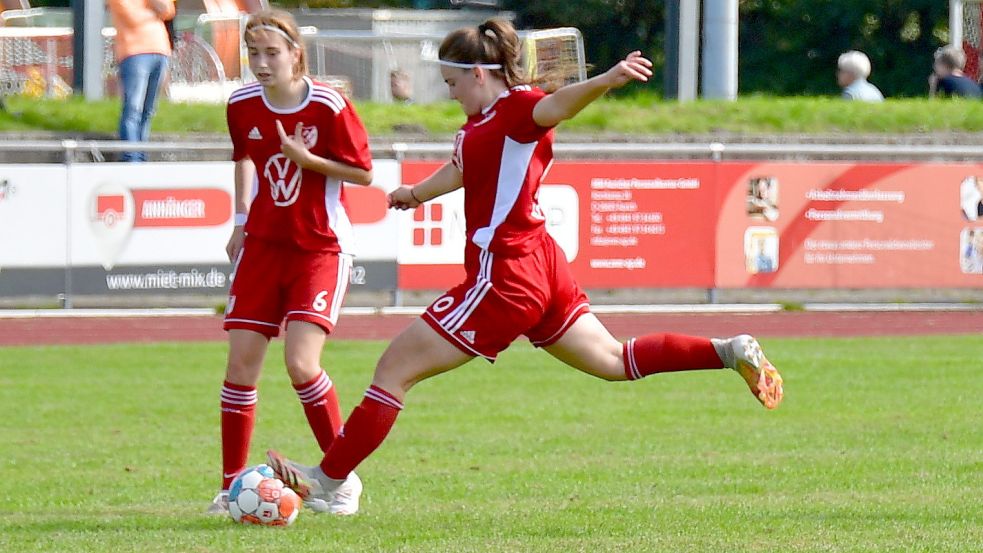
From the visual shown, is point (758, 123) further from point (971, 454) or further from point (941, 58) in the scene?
point (971, 454)

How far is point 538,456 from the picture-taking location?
8.42 m

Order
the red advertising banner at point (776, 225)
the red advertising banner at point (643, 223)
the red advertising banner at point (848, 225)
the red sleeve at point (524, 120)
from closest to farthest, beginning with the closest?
1. the red sleeve at point (524, 120)
2. the red advertising banner at point (643, 223)
3. the red advertising banner at point (776, 225)
4. the red advertising banner at point (848, 225)

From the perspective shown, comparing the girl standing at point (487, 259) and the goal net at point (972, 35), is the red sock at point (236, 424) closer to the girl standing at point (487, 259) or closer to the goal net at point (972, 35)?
the girl standing at point (487, 259)

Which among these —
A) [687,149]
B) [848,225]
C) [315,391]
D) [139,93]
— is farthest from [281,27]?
[848,225]

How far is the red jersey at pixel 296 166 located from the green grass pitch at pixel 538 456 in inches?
43.0

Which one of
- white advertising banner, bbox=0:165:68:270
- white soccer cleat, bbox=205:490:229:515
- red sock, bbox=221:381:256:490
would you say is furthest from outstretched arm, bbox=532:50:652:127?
white advertising banner, bbox=0:165:68:270

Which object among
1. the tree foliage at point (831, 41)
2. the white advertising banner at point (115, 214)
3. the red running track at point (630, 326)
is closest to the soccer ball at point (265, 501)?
the red running track at point (630, 326)

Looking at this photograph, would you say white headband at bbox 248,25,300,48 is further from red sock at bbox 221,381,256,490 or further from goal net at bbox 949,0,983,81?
goal net at bbox 949,0,983,81

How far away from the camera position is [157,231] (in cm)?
1534

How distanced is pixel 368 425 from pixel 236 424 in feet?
2.80

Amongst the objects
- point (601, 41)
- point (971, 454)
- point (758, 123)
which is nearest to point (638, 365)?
point (971, 454)

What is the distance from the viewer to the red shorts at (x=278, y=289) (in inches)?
261

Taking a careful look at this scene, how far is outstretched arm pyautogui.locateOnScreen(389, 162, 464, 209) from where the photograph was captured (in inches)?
252

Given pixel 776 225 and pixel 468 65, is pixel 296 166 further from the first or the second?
pixel 776 225
